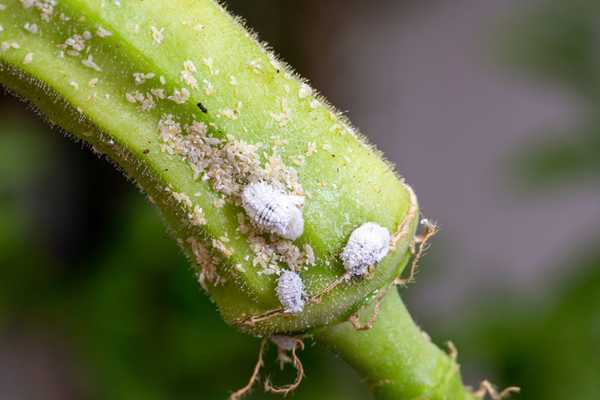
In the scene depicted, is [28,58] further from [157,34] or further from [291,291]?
[291,291]

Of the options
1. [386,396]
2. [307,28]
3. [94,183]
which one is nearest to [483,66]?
[307,28]

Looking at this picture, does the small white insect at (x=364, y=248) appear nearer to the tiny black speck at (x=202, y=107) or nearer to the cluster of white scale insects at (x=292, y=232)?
the cluster of white scale insects at (x=292, y=232)

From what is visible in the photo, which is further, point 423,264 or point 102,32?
point 423,264

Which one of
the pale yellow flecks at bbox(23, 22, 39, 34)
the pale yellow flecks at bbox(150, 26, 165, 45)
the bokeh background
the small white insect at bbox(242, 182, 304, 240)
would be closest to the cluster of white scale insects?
the small white insect at bbox(242, 182, 304, 240)

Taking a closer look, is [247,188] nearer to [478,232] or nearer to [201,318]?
[201,318]

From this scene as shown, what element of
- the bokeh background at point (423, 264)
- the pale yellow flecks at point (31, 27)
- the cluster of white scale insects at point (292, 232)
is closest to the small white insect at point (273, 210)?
the cluster of white scale insects at point (292, 232)

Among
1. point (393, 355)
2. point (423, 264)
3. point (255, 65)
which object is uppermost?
point (255, 65)

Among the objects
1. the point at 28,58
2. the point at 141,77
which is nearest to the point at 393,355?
the point at 141,77
